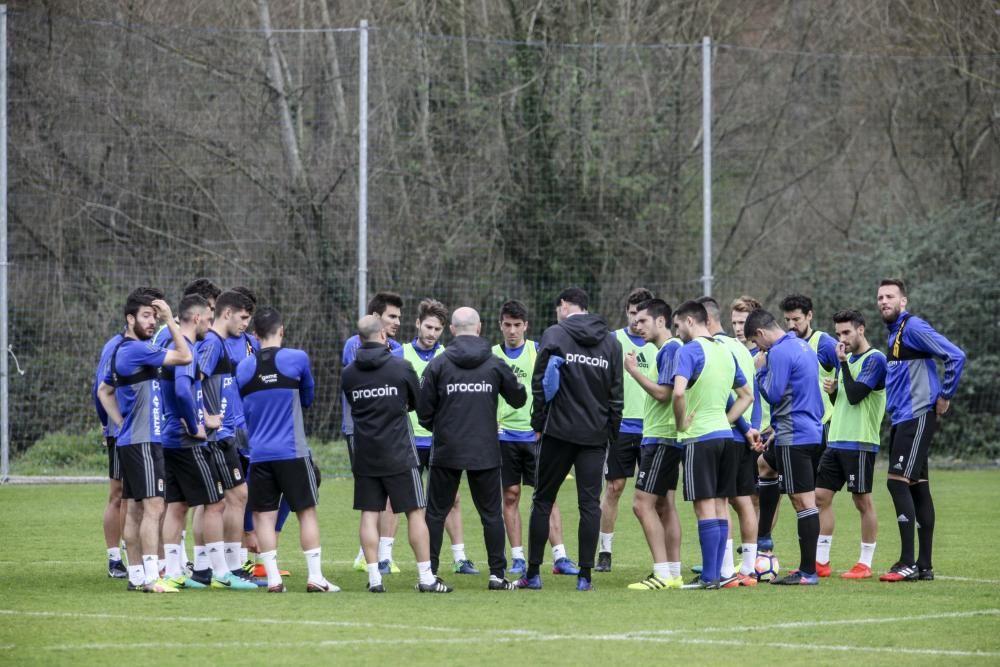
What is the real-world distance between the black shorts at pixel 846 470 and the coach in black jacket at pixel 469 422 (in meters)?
2.64

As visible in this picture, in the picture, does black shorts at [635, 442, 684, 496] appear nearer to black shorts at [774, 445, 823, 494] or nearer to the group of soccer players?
the group of soccer players

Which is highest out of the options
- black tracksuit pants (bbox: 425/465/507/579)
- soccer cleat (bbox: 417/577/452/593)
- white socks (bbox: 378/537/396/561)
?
black tracksuit pants (bbox: 425/465/507/579)

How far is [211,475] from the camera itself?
1026cm

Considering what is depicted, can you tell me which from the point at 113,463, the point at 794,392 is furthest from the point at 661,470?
the point at 113,463

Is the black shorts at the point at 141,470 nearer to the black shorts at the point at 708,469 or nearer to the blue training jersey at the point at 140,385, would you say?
the blue training jersey at the point at 140,385

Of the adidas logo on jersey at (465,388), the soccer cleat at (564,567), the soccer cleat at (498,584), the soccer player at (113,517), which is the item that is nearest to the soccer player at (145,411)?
the soccer player at (113,517)

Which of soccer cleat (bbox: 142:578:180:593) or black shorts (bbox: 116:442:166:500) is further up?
black shorts (bbox: 116:442:166:500)

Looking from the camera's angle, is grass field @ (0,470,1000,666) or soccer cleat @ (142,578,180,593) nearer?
grass field @ (0,470,1000,666)

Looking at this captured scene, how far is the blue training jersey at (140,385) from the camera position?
9.72 metres

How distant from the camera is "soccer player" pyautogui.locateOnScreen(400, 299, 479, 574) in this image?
11430 mm

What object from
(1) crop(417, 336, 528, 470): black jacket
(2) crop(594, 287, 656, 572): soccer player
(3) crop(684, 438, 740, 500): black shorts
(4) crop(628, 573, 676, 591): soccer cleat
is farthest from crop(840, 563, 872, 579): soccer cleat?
(1) crop(417, 336, 528, 470): black jacket


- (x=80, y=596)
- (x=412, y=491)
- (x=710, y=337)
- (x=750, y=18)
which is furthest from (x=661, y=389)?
(x=750, y=18)

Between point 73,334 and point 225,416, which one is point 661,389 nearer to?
point 225,416

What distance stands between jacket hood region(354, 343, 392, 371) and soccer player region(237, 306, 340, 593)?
42 centimetres
